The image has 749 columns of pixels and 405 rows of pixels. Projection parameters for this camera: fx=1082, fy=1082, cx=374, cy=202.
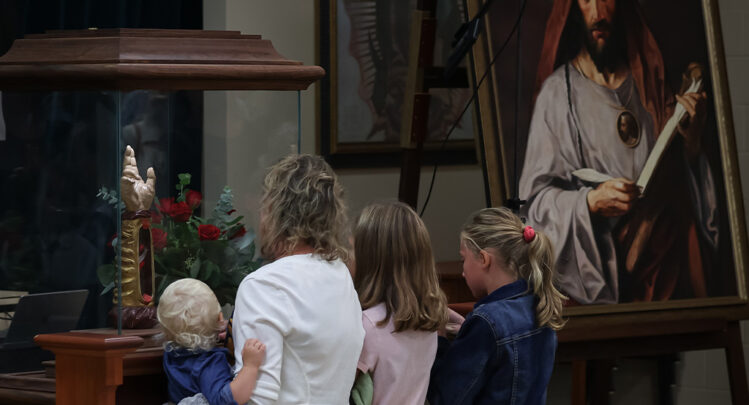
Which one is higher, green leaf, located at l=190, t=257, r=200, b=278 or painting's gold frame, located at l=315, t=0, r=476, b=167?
painting's gold frame, located at l=315, t=0, r=476, b=167

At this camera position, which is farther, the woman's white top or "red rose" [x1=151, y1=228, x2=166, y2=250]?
"red rose" [x1=151, y1=228, x2=166, y2=250]

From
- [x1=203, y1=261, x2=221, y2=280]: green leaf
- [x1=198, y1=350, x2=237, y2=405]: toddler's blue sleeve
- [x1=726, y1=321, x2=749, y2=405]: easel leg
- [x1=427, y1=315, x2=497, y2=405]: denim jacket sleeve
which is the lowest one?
[x1=726, y1=321, x2=749, y2=405]: easel leg

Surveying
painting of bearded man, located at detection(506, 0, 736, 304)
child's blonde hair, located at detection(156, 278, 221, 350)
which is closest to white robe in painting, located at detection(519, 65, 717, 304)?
painting of bearded man, located at detection(506, 0, 736, 304)

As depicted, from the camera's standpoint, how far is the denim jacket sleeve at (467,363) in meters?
2.54

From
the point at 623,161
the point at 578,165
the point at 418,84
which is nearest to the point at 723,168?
the point at 623,161

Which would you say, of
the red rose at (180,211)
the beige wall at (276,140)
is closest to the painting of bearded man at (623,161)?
the beige wall at (276,140)

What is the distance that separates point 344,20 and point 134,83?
2.19 meters

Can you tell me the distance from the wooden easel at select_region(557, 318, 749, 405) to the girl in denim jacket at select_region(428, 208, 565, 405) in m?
0.78

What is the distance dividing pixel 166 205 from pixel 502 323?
837 mm

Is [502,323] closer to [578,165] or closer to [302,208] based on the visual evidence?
[302,208]

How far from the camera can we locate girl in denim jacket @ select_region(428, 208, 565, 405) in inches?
100

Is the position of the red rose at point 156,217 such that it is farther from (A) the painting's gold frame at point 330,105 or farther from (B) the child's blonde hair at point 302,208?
(A) the painting's gold frame at point 330,105

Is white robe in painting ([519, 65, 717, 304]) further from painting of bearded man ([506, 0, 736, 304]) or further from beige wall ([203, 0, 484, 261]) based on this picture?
beige wall ([203, 0, 484, 261])

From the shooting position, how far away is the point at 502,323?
255 cm
